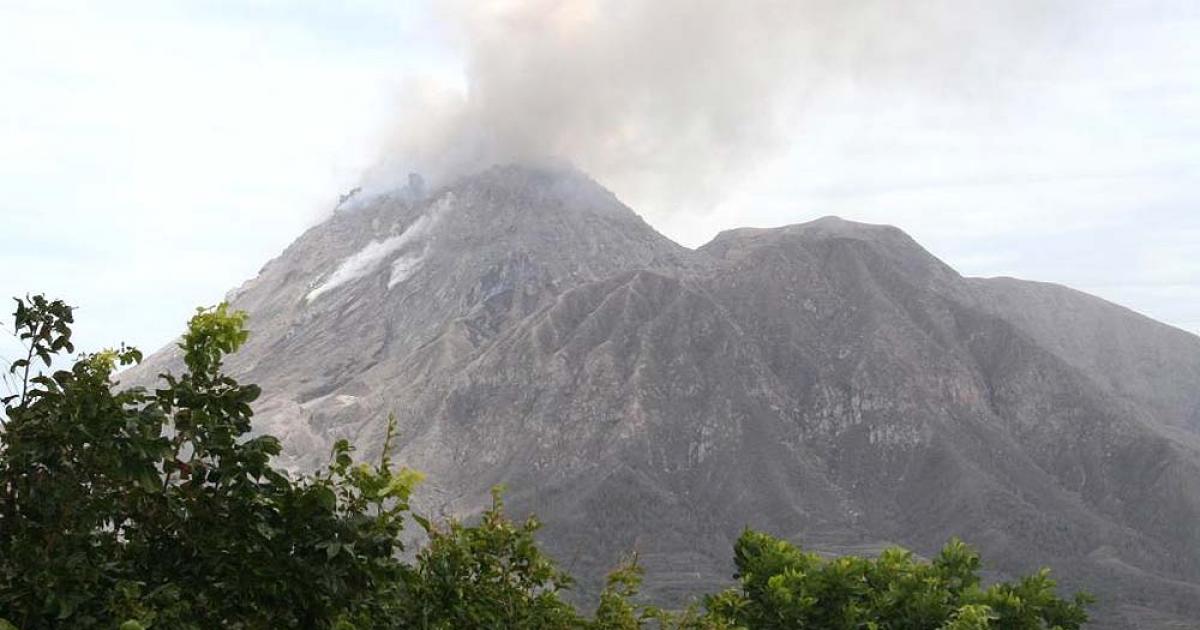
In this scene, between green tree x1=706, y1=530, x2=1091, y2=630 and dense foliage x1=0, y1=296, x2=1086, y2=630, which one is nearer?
dense foliage x1=0, y1=296, x2=1086, y2=630

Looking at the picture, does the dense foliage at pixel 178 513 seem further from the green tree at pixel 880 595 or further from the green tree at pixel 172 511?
the green tree at pixel 880 595

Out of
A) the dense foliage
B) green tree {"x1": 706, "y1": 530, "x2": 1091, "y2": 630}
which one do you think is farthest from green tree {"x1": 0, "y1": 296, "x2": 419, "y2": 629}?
green tree {"x1": 706, "y1": 530, "x2": 1091, "y2": 630}

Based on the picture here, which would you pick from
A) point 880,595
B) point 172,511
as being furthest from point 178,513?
point 880,595

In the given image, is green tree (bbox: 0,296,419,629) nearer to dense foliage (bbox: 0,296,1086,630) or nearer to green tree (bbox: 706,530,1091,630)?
dense foliage (bbox: 0,296,1086,630)

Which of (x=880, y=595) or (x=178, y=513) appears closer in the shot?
(x=178, y=513)

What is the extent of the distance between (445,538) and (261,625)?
346 centimetres

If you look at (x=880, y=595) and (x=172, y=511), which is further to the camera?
(x=880, y=595)

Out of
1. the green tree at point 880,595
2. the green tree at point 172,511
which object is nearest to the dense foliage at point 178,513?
the green tree at point 172,511

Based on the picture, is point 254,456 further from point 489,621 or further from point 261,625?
point 489,621

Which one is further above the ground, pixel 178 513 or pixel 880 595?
pixel 178 513

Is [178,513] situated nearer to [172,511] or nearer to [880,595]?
[172,511]

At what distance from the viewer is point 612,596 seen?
1469 centimetres

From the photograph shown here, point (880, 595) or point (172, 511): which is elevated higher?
point (172, 511)

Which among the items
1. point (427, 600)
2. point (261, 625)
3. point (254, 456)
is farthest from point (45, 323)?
point (427, 600)
